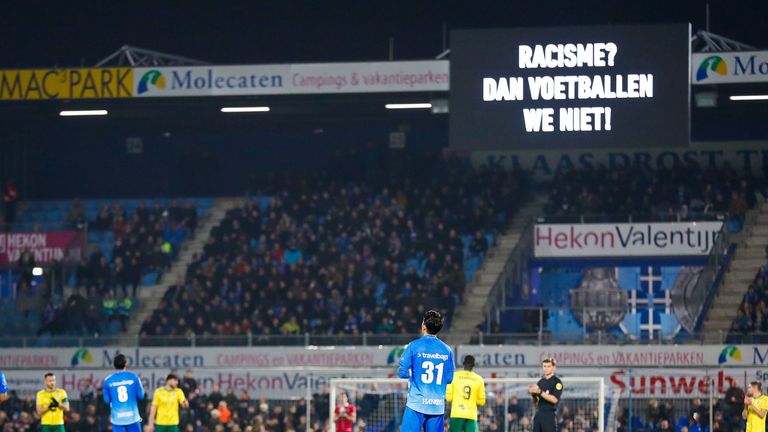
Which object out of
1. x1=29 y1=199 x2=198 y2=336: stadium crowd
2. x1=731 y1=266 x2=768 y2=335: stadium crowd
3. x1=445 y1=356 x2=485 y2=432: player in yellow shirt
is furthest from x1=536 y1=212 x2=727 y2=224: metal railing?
x1=445 y1=356 x2=485 y2=432: player in yellow shirt

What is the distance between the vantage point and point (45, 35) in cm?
4269

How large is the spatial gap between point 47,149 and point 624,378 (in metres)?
22.9

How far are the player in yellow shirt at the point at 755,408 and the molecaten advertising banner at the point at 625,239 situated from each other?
45.9ft

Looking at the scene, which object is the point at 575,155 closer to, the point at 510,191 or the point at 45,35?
the point at 510,191

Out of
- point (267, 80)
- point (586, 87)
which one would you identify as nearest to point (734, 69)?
point (586, 87)

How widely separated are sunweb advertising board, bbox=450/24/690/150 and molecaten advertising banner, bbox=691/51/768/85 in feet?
14.4

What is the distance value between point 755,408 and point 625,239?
48.4ft

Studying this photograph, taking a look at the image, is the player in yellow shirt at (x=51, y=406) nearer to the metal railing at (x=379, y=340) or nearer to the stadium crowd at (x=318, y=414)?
the stadium crowd at (x=318, y=414)

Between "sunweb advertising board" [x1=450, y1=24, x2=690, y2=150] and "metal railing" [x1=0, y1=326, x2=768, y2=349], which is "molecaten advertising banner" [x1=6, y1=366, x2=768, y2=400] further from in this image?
"sunweb advertising board" [x1=450, y1=24, x2=690, y2=150]

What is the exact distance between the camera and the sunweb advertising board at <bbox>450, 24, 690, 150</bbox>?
29328mm

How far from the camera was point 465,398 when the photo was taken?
67.2ft

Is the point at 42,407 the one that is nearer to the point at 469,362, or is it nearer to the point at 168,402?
the point at 168,402

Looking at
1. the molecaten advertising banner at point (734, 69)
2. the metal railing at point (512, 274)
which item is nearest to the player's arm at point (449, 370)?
the molecaten advertising banner at point (734, 69)

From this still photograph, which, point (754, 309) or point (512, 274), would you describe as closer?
point (754, 309)
